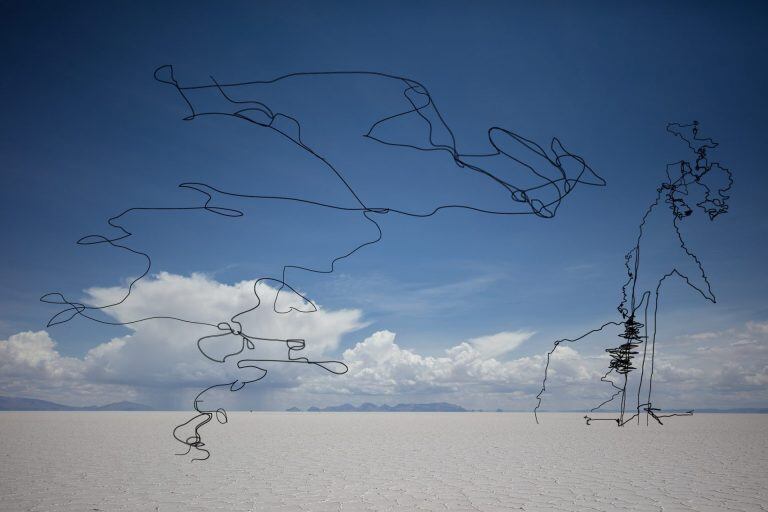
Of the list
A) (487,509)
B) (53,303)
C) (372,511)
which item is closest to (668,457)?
(487,509)

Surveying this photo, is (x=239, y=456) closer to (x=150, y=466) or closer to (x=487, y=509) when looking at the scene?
(x=150, y=466)

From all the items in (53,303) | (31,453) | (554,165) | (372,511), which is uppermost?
(554,165)

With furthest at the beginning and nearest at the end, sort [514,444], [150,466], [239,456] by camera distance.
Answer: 1. [514,444]
2. [239,456]
3. [150,466]

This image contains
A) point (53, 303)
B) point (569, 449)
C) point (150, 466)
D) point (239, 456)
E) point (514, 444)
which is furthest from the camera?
point (514, 444)

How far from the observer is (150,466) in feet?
24.0

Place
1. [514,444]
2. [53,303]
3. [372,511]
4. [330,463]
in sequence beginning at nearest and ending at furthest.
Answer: [53,303] < [372,511] < [330,463] < [514,444]

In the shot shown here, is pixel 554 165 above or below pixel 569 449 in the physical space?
above

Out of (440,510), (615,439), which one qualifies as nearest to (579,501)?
(440,510)

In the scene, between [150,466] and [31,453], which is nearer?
[150,466]

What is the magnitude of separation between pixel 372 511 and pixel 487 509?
42.3 inches

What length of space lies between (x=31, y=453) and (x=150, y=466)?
10.9 ft

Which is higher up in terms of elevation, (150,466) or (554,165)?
(554,165)

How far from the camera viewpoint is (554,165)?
276 centimetres

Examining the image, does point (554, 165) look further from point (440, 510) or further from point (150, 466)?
point (150, 466)
